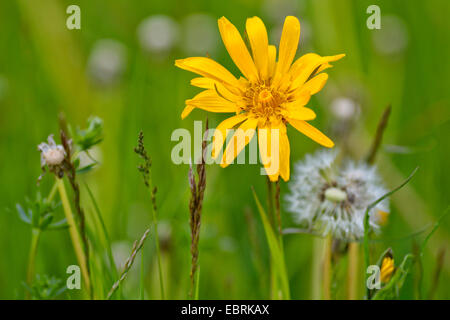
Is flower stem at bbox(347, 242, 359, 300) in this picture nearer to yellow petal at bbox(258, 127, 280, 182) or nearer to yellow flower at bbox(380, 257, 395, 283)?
yellow flower at bbox(380, 257, 395, 283)

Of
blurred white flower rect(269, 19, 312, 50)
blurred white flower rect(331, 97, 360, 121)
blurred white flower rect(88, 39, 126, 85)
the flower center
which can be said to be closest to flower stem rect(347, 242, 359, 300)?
the flower center

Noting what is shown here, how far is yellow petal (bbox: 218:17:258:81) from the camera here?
774 millimetres

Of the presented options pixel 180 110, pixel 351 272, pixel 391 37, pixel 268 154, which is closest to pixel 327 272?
pixel 351 272

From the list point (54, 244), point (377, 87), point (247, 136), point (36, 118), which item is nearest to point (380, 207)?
point (247, 136)

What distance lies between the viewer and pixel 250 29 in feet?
2.54

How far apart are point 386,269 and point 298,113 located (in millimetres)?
334

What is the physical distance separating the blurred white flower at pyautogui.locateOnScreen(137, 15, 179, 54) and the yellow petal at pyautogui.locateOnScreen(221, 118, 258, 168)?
3.77 ft

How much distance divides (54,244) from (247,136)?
847 millimetres

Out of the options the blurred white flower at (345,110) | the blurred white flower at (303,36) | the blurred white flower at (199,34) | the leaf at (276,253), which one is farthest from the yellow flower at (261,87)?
the blurred white flower at (199,34)

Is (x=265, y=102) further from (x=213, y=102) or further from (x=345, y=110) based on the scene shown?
(x=345, y=110)

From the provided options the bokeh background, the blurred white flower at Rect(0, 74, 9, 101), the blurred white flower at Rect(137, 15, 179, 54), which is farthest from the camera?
the blurred white flower at Rect(137, 15, 179, 54)

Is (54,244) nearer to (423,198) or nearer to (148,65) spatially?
(148,65)

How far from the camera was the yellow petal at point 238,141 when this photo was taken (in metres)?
0.71
